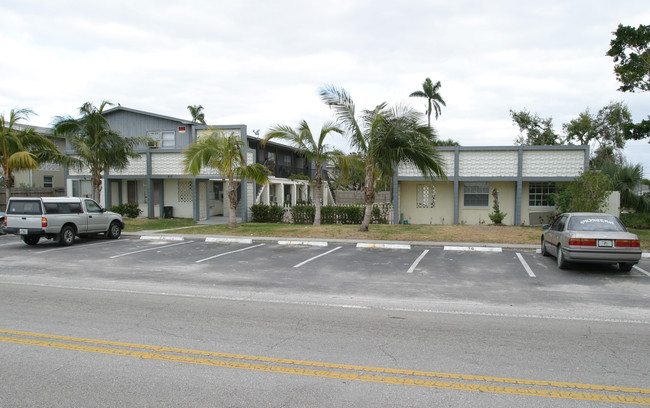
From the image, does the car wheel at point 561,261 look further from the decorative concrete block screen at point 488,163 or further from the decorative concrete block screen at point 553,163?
the decorative concrete block screen at point 553,163

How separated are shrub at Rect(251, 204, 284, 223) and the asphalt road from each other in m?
13.0

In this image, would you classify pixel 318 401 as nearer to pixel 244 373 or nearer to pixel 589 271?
pixel 244 373

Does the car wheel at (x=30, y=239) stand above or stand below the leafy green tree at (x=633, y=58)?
below

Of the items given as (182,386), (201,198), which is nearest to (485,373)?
(182,386)

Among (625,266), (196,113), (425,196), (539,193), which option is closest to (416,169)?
(425,196)

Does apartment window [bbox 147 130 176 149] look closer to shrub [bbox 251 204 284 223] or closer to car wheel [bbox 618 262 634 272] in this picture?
shrub [bbox 251 204 284 223]

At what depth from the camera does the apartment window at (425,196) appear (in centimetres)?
2433

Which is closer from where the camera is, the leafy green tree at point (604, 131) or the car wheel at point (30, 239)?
the car wheel at point (30, 239)

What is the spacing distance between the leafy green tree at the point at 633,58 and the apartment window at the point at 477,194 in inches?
281

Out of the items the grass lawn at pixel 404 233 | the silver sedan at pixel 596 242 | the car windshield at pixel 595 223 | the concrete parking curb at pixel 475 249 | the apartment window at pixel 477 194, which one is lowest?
the concrete parking curb at pixel 475 249

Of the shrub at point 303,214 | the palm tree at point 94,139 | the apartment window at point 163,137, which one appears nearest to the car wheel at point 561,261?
the shrub at point 303,214

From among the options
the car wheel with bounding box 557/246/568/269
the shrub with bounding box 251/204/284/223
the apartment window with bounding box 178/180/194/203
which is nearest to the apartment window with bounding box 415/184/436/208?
the shrub with bounding box 251/204/284/223

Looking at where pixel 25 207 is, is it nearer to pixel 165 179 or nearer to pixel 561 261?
pixel 165 179

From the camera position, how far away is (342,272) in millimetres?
11047
